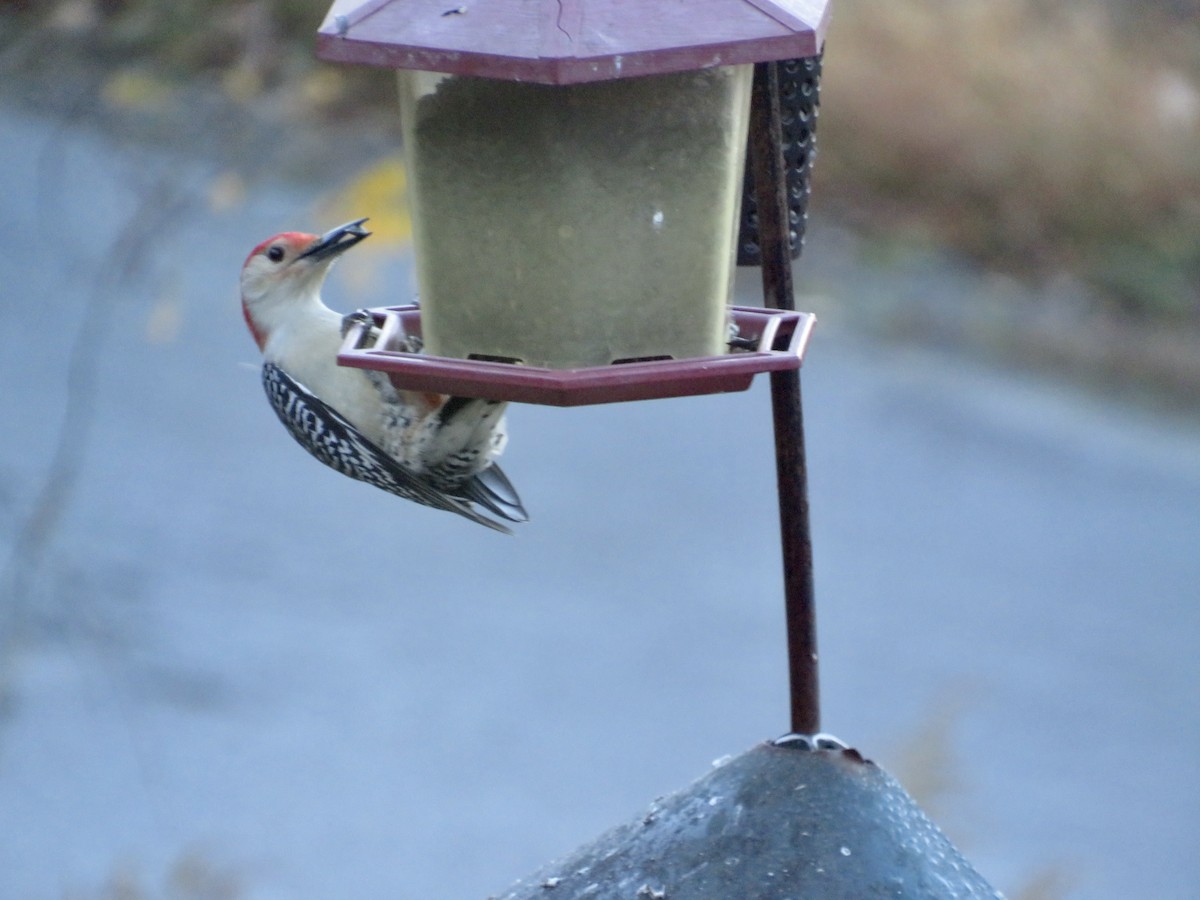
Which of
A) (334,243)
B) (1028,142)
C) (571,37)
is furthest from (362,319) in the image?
(1028,142)

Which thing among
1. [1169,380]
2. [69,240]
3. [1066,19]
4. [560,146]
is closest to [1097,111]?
[1066,19]

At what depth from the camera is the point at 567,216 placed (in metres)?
1.90

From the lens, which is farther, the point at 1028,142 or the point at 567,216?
the point at 1028,142

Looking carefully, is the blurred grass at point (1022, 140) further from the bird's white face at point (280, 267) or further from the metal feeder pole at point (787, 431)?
the metal feeder pole at point (787, 431)

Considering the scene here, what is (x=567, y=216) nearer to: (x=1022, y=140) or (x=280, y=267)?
(x=280, y=267)

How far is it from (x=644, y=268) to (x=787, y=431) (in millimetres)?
270

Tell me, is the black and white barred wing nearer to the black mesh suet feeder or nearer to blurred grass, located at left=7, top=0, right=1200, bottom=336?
the black mesh suet feeder

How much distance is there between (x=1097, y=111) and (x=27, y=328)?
6.24m

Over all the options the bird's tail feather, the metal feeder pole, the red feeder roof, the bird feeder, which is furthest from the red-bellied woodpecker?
the red feeder roof

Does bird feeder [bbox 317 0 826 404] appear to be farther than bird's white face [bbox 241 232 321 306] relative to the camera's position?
No

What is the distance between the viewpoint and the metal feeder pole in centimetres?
191

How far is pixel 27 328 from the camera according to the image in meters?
7.73

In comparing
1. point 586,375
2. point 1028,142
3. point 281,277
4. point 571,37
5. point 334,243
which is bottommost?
point 1028,142

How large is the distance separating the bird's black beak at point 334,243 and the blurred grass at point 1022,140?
604 cm
